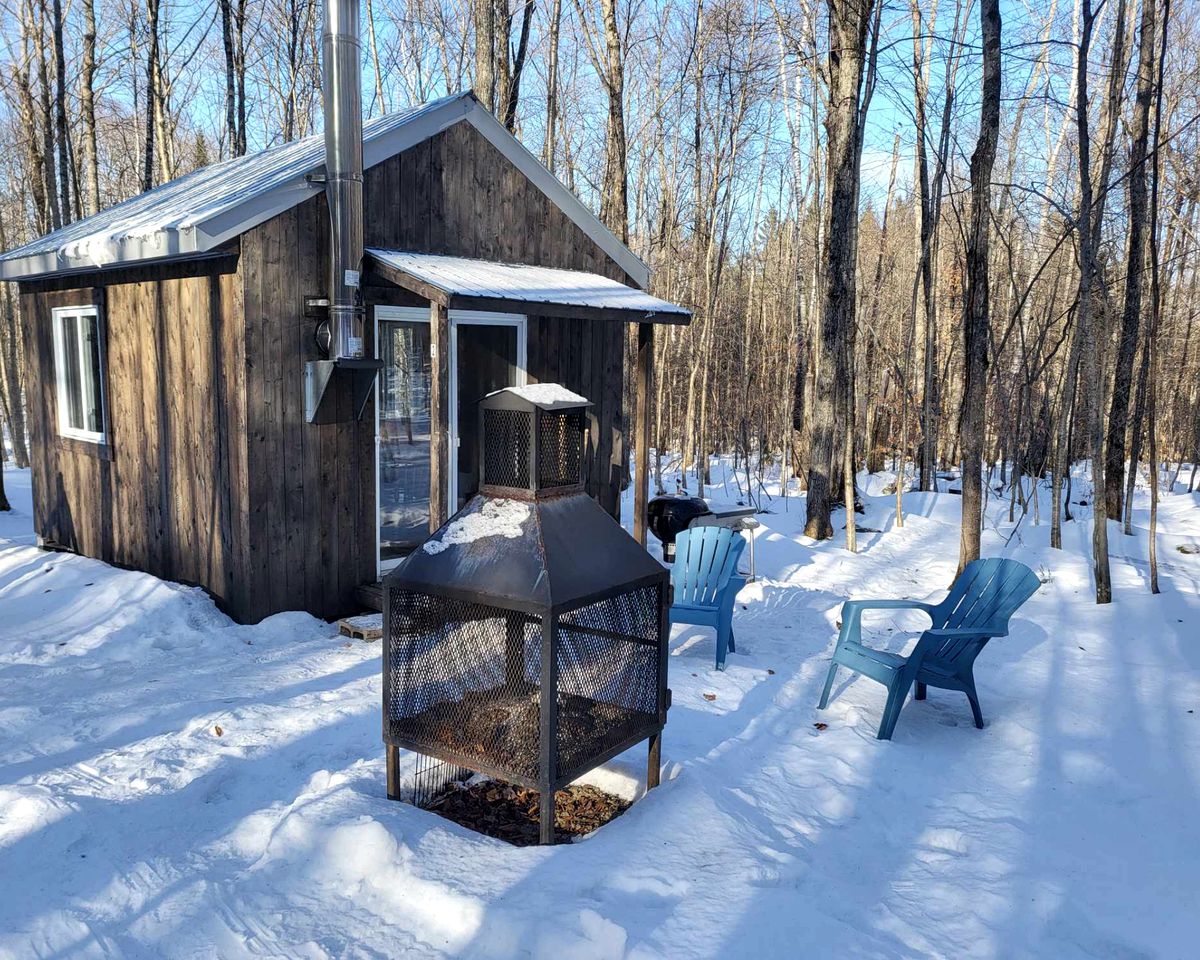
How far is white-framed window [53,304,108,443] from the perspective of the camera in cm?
739

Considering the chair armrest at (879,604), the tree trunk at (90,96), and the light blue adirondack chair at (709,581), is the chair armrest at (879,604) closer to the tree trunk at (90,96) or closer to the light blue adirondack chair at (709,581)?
the light blue adirondack chair at (709,581)

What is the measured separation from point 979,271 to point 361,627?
5506mm

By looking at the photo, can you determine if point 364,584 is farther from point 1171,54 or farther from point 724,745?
point 1171,54

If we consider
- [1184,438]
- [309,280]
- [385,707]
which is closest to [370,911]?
[385,707]

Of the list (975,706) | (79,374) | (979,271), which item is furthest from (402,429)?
(979,271)

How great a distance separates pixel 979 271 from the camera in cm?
695

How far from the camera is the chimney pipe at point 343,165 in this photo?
5512mm

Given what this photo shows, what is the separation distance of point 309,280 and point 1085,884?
5.40 metres

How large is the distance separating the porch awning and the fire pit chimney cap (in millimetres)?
2204

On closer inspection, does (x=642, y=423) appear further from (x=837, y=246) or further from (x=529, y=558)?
(x=529, y=558)

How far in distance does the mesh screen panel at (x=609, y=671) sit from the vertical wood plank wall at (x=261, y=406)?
10.7 feet

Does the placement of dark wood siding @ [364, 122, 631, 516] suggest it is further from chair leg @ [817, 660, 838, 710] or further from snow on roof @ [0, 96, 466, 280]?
chair leg @ [817, 660, 838, 710]

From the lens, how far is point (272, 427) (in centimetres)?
579

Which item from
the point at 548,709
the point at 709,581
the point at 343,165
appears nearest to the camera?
the point at 548,709
